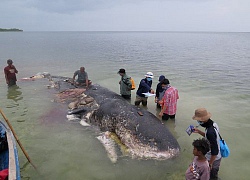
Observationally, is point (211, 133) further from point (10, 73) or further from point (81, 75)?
point (10, 73)

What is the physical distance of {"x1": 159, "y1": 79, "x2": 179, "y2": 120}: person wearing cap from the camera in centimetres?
834

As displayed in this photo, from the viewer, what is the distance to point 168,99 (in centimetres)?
848

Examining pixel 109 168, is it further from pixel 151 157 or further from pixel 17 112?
pixel 17 112

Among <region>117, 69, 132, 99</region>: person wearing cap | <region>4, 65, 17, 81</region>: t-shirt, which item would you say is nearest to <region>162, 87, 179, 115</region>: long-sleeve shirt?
<region>117, 69, 132, 99</region>: person wearing cap

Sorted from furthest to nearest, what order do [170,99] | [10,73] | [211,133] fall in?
[10,73] < [170,99] < [211,133]

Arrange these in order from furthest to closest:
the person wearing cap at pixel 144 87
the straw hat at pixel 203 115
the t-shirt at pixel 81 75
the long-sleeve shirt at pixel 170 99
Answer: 1. the t-shirt at pixel 81 75
2. the person wearing cap at pixel 144 87
3. the long-sleeve shirt at pixel 170 99
4. the straw hat at pixel 203 115

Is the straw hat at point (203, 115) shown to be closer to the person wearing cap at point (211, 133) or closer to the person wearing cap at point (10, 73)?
the person wearing cap at point (211, 133)

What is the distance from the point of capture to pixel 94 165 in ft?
22.7

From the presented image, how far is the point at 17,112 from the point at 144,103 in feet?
21.2

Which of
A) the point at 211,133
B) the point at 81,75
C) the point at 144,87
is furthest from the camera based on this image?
the point at 81,75

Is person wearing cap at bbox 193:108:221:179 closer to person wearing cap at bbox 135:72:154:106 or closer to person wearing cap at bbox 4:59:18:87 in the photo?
person wearing cap at bbox 135:72:154:106

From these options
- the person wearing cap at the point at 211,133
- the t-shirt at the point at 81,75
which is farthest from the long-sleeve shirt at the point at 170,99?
the t-shirt at the point at 81,75

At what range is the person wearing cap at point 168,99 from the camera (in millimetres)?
8344

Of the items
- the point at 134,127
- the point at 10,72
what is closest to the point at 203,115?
the point at 134,127
